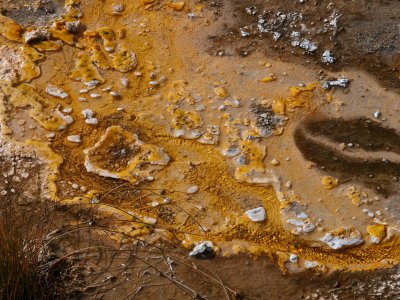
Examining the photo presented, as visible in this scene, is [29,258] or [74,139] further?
[74,139]

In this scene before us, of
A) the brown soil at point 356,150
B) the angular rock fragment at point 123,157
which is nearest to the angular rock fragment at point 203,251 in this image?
the angular rock fragment at point 123,157

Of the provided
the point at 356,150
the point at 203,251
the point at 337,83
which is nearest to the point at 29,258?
the point at 203,251

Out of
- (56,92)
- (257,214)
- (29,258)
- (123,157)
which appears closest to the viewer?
(29,258)

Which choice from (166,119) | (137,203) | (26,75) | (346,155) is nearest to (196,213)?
(137,203)

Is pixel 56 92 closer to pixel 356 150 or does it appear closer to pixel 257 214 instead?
pixel 257 214

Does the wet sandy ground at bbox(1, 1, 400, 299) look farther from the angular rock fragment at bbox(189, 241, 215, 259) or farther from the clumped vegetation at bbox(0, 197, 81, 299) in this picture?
the clumped vegetation at bbox(0, 197, 81, 299)

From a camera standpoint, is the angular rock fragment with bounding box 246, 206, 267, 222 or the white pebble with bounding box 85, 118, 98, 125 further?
the white pebble with bounding box 85, 118, 98, 125

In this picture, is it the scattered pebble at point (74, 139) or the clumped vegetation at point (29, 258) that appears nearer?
the clumped vegetation at point (29, 258)

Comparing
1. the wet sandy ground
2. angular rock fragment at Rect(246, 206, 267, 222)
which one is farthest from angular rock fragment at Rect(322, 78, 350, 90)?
angular rock fragment at Rect(246, 206, 267, 222)

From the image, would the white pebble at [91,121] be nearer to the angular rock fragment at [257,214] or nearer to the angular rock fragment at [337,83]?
the angular rock fragment at [257,214]
